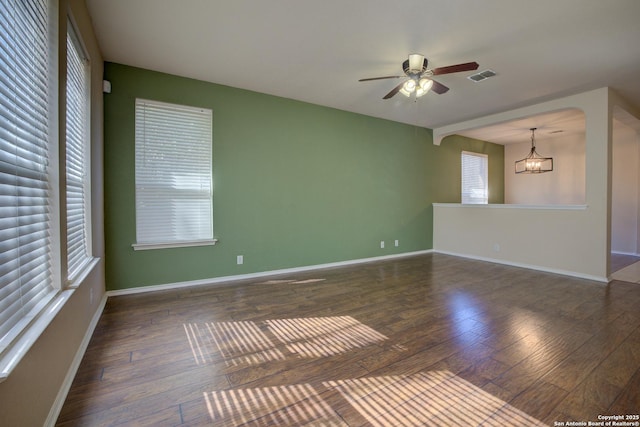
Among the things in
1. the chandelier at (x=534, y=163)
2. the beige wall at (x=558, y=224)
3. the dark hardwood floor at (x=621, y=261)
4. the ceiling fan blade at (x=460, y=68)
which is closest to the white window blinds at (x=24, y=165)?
the ceiling fan blade at (x=460, y=68)

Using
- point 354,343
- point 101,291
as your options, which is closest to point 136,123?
point 101,291

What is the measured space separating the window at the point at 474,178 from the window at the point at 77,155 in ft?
23.6

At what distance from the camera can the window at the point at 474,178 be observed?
282 inches

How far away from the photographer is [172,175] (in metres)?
3.70

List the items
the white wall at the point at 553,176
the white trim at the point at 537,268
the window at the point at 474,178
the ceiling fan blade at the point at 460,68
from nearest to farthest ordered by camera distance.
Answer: the ceiling fan blade at the point at 460,68, the white trim at the point at 537,268, the white wall at the point at 553,176, the window at the point at 474,178

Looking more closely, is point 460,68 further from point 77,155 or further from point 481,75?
point 77,155

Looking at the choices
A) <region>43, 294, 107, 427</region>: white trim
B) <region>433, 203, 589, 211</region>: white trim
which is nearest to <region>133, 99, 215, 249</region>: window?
<region>43, 294, 107, 427</region>: white trim

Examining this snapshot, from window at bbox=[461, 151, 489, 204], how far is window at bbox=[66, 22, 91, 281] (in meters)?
7.20

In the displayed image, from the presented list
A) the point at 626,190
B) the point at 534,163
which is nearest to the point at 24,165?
the point at 534,163

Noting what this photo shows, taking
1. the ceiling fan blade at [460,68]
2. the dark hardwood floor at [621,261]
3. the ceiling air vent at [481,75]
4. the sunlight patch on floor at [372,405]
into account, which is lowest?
the sunlight patch on floor at [372,405]

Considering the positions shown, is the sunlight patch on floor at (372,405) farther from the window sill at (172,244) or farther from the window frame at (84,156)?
the window sill at (172,244)

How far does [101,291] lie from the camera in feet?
10.2

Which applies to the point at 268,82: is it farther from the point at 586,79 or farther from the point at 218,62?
the point at 586,79

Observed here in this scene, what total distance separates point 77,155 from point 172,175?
4.26ft
